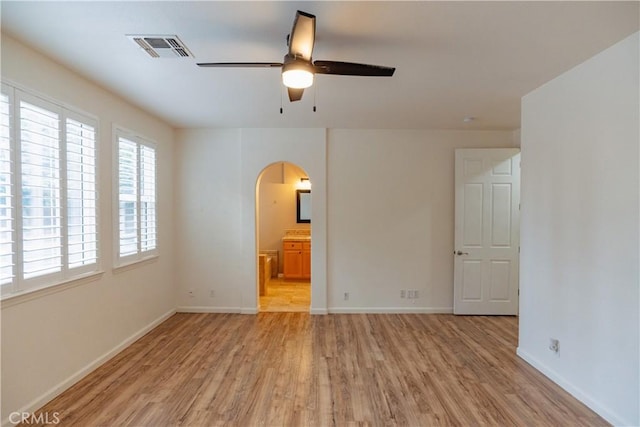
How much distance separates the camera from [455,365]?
3.20m

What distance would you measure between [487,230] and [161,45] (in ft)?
14.6

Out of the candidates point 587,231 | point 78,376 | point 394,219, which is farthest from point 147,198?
point 587,231

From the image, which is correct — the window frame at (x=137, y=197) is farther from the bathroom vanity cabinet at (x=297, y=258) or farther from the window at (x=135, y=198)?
the bathroom vanity cabinet at (x=297, y=258)

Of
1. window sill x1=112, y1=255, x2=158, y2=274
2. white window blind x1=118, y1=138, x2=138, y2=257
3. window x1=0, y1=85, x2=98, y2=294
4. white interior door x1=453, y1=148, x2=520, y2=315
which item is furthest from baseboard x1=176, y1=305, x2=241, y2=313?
white interior door x1=453, y1=148, x2=520, y2=315

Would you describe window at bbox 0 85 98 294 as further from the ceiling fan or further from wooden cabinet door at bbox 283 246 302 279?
wooden cabinet door at bbox 283 246 302 279

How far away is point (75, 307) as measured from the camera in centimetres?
286

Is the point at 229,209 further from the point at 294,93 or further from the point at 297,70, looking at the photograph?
the point at 297,70

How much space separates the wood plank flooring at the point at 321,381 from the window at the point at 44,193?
1.07 metres

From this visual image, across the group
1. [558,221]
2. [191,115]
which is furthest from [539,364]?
[191,115]

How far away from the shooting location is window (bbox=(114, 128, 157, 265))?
354 cm

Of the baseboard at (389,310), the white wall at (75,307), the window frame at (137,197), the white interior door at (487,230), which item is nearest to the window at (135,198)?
the window frame at (137,197)

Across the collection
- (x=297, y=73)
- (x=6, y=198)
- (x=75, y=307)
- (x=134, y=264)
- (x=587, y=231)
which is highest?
(x=297, y=73)

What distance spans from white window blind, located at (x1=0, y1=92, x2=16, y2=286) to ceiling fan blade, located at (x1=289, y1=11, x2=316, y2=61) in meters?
1.99

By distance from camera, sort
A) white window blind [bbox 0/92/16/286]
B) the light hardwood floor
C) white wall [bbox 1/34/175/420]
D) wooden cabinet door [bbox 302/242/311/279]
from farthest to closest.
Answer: wooden cabinet door [bbox 302/242/311/279]
the light hardwood floor
white wall [bbox 1/34/175/420]
white window blind [bbox 0/92/16/286]
